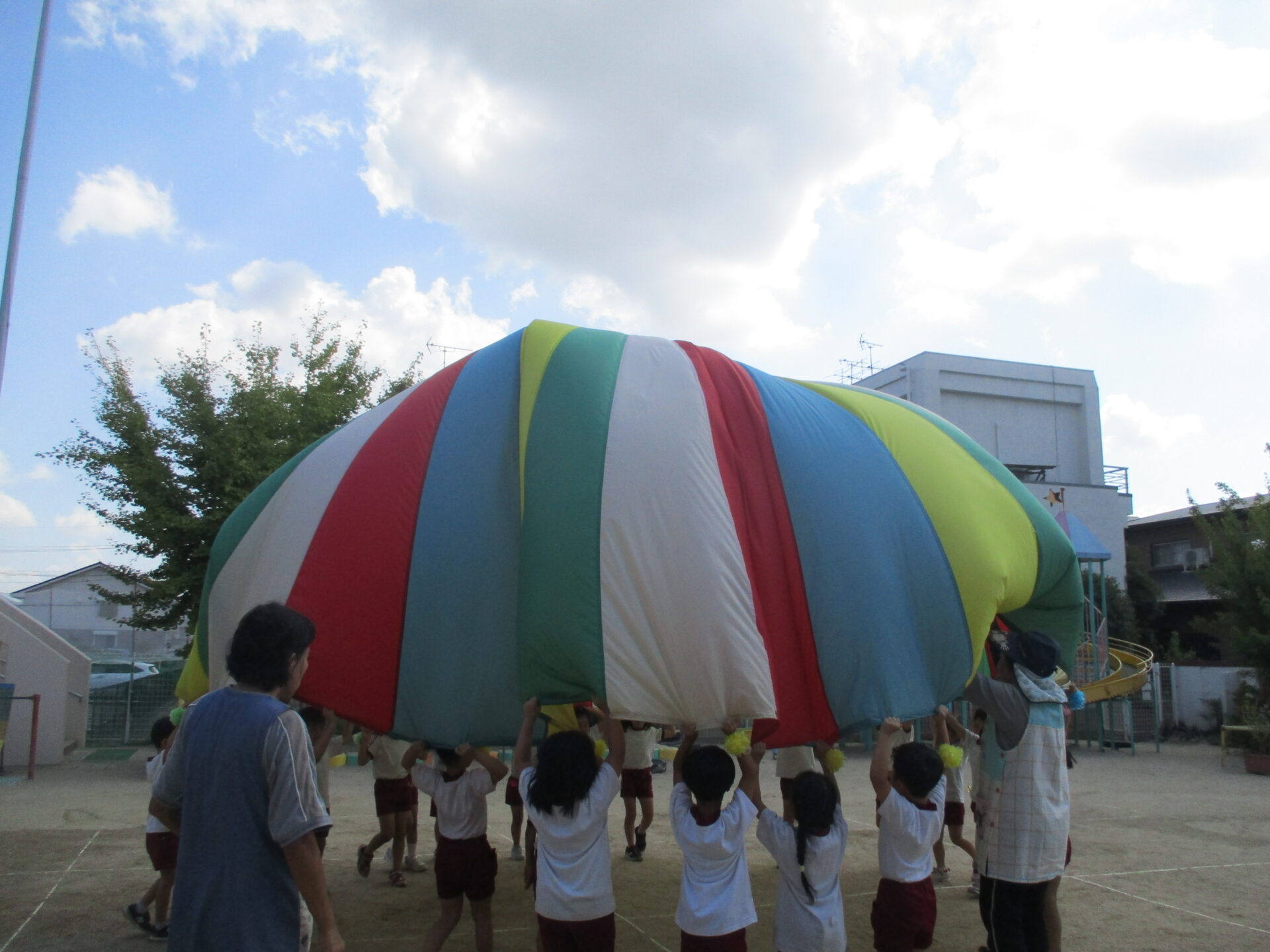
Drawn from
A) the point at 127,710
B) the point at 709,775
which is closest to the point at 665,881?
the point at 709,775

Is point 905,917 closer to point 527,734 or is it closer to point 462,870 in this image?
point 527,734

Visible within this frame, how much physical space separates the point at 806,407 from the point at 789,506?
0.74 meters

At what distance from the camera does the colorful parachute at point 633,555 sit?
12.7 ft

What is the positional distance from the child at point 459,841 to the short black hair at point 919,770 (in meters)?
1.85

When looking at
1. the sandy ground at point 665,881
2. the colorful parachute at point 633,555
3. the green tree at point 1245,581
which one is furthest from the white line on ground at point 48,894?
the green tree at point 1245,581

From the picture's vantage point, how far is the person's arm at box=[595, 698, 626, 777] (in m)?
3.95

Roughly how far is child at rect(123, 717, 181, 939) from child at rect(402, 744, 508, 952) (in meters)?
1.48

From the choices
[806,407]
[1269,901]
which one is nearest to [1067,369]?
[1269,901]

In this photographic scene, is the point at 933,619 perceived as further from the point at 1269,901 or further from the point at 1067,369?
the point at 1067,369

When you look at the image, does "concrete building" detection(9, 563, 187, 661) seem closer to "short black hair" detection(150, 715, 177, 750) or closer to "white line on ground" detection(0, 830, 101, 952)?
"white line on ground" detection(0, 830, 101, 952)

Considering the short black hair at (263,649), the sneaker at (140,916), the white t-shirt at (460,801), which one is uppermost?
the short black hair at (263,649)

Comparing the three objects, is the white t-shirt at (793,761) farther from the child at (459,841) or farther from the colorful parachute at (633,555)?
the child at (459,841)

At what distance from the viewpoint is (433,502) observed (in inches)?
176

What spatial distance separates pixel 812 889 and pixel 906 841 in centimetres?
67
